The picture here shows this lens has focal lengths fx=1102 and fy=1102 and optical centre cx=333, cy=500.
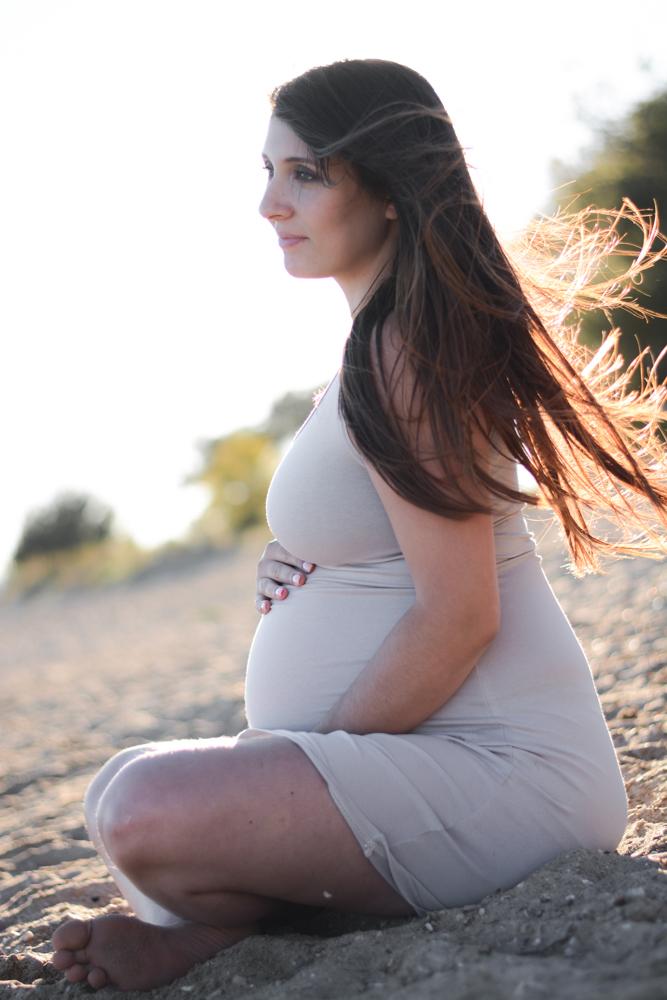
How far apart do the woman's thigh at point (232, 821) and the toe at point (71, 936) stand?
149 millimetres

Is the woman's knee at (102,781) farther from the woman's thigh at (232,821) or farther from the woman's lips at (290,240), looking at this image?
the woman's lips at (290,240)

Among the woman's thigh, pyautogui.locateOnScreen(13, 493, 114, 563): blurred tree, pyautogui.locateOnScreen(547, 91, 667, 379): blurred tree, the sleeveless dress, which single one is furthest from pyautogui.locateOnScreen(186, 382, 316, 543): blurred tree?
the woman's thigh

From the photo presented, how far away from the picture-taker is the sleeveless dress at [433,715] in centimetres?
207

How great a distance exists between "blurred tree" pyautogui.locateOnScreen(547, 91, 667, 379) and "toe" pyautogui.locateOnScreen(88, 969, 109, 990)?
8.92m

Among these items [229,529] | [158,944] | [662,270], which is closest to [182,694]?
[158,944]

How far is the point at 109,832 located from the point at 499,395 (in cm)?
111

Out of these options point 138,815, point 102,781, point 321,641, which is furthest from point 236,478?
point 138,815

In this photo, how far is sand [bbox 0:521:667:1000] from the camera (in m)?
1.65

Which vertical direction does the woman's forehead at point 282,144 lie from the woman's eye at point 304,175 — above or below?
above

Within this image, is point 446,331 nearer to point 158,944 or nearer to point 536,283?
point 536,283

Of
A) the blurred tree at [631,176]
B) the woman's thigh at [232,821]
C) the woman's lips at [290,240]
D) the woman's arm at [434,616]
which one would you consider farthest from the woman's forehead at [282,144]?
the blurred tree at [631,176]

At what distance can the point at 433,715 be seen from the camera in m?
2.21

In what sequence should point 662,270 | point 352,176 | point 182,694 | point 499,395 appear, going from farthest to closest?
point 662,270, point 182,694, point 352,176, point 499,395

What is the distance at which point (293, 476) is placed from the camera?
2.28m
